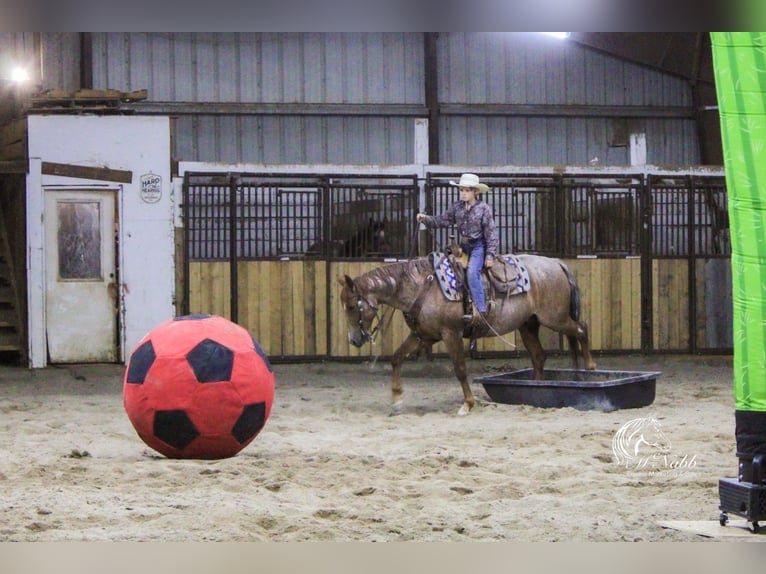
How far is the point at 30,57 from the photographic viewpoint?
13000mm

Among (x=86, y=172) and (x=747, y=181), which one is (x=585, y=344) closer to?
(x=747, y=181)

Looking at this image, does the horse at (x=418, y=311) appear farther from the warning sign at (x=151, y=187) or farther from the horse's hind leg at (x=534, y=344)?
the warning sign at (x=151, y=187)

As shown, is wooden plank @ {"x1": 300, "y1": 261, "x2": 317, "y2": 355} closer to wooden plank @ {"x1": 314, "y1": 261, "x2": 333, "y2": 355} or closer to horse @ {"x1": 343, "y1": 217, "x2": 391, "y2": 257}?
wooden plank @ {"x1": 314, "y1": 261, "x2": 333, "y2": 355}

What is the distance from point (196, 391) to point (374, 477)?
1152 millimetres

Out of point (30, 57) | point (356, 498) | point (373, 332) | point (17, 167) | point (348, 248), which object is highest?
point (30, 57)

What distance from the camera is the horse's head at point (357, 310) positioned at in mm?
10078

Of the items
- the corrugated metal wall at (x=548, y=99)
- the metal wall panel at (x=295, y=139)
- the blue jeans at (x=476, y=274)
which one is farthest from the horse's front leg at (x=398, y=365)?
the corrugated metal wall at (x=548, y=99)

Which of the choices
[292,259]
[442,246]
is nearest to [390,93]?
[442,246]

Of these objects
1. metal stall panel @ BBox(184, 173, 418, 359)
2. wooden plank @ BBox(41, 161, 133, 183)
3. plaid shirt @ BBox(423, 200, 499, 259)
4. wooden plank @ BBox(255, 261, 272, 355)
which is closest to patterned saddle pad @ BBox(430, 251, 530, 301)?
plaid shirt @ BBox(423, 200, 499, 259)

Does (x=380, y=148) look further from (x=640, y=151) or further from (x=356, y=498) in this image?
(x=356, y=498)

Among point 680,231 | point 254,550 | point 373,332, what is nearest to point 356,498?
point 254,550

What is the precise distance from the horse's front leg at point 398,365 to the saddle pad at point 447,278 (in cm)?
50

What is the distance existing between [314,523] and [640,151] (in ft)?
37.0

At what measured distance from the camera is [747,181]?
5.20 metres
